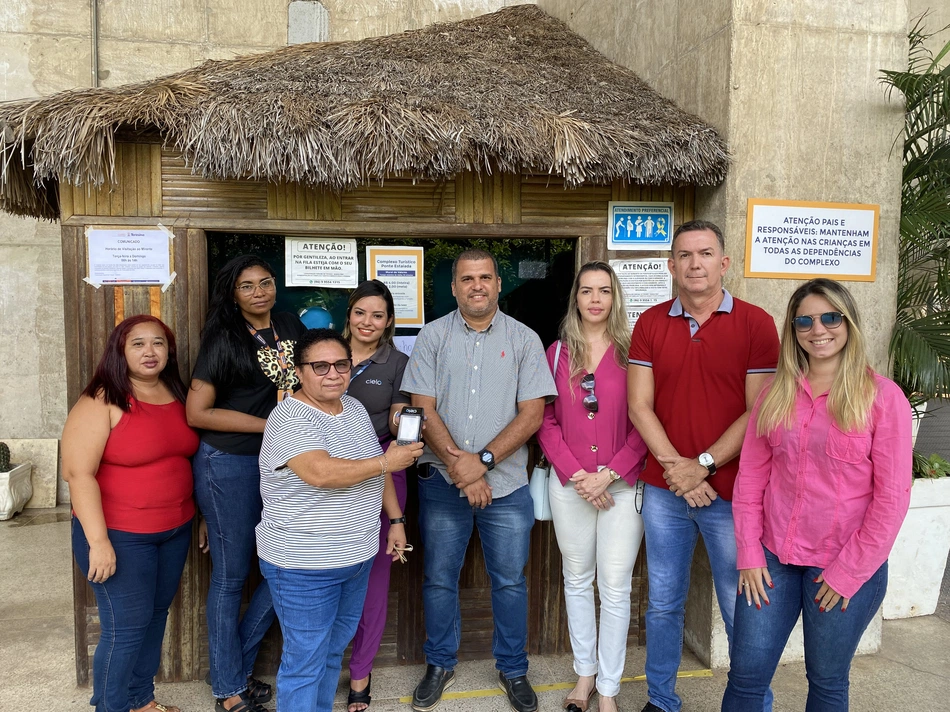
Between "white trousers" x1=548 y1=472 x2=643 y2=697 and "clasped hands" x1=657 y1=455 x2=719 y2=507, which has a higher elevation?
"clasped hands" x1=657 y1=455 x2=719 y2=507

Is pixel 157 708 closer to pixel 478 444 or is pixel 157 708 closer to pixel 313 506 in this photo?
pixel 313 506

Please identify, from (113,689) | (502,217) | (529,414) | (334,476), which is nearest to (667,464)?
(529,414)

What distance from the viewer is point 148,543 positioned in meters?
2.77

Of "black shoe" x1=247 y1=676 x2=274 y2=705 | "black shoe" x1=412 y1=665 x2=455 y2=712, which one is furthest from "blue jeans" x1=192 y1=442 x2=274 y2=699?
"black shoe" x1=412 y1=665 x2=455 y2=712

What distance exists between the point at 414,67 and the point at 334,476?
271 centimetres

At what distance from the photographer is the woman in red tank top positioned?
2.63 metres

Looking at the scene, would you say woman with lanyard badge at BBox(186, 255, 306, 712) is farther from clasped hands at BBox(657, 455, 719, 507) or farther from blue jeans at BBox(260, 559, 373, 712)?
clasped hands at BBox(657, 455, 719, 507)

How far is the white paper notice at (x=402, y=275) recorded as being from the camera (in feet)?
12.5

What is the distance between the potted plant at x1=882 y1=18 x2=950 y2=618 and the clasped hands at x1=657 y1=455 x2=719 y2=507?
1.83 m

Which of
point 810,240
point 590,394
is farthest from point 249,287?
point 810,240

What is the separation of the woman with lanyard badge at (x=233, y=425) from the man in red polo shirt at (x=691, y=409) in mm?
1732

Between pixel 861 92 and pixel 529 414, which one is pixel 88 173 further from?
pixel 861 92

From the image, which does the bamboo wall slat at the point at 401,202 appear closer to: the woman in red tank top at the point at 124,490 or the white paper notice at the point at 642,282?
the white paper notice at the point at 642,282

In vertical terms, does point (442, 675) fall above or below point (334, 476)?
below
